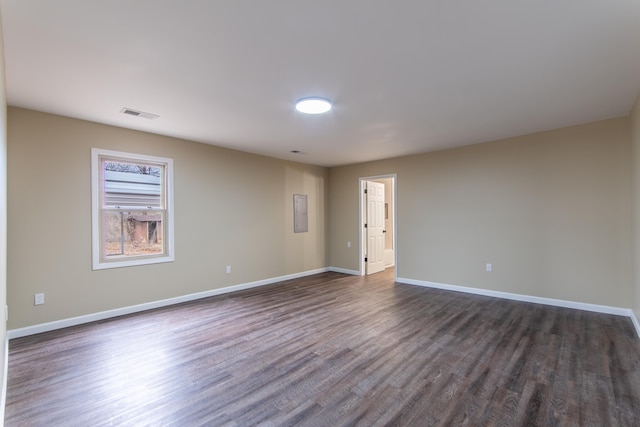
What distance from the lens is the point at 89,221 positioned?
3.63m

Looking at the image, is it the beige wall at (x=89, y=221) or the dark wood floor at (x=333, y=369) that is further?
the beige wall at (x=89, y=221)

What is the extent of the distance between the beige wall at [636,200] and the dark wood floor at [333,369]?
41 cm

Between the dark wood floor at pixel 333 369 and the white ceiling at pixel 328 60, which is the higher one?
the white ceiling at pixel 328 60

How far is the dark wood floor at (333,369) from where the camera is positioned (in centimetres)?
194

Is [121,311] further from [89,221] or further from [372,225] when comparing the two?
[372,225]

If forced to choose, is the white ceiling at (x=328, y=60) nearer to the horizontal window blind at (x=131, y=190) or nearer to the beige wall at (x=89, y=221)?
the beige wall at (x=89, y=221)

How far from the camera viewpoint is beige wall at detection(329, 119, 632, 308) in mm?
3723

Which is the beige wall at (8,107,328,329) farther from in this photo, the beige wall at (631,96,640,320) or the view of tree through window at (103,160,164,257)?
the beige wall at (631,96,640,320)

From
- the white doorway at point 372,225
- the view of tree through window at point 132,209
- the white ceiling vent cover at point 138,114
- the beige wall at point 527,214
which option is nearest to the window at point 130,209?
the view of tree through window at point 132,209

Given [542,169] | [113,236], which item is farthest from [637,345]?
[113,236]

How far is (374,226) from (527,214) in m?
2.95

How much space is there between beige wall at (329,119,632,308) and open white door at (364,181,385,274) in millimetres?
788

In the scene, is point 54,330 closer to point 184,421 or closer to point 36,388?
point 36,388

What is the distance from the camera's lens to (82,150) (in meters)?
3.58
